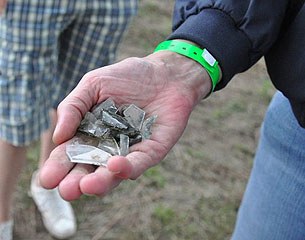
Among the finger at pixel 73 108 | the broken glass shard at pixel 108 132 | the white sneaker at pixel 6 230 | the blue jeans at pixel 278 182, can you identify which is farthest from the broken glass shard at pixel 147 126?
the white sneaker at pixel 6 230

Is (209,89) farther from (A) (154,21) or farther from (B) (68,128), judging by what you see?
(A) (154,21)

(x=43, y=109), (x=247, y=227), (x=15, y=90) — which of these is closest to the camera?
(x=247, y=227)

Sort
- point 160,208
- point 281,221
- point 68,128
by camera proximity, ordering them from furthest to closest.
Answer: point 160,208, point 281,221, point 68,128

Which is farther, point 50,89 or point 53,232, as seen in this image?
point 53,232

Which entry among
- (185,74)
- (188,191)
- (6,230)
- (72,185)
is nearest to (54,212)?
(6,230)

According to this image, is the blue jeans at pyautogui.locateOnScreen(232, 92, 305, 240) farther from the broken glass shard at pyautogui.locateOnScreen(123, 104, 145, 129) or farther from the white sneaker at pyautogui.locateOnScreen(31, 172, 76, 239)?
the white sneaker at pyautogui.locateOnScreen(31, 172, 76, 239)

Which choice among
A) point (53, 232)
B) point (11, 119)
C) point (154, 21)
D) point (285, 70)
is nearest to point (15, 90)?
point (11, 119)
